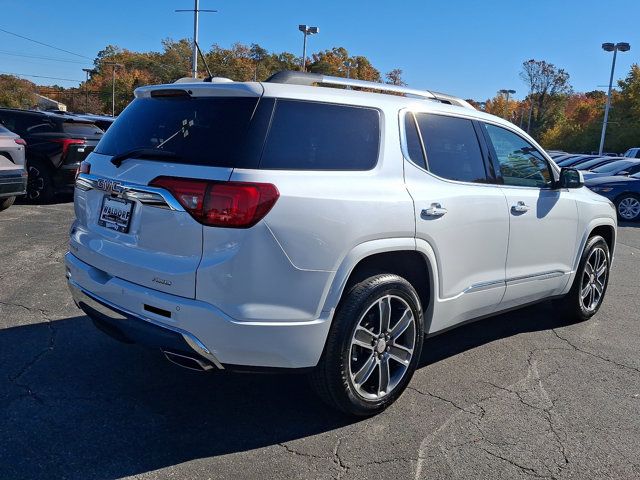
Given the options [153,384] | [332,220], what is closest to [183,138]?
[332,220]

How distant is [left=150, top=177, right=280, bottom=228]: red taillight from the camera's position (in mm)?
2727

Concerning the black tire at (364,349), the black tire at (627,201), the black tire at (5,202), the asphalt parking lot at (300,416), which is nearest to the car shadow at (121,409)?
the asphalt parking lot at (300,416)

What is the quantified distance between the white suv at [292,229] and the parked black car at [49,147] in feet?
23.9

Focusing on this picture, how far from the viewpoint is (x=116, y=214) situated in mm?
3162

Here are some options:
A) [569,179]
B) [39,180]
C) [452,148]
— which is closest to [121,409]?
[452,148]

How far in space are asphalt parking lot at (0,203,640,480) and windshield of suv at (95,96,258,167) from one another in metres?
1.44

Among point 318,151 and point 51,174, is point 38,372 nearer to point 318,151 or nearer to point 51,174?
point 318,151

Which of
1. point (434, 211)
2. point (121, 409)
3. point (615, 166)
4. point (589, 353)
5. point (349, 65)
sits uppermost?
point (349, 65)

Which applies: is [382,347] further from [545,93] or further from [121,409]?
[545,93]

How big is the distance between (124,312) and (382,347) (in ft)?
4.78

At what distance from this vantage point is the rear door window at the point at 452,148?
3.69 metres

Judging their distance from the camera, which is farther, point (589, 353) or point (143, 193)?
point (589, 353)

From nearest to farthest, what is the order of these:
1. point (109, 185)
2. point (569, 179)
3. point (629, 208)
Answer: point (109, 185), point (569, 179), point (629, 208)

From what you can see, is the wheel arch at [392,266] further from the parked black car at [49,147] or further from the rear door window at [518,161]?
the parked black car at [49,147]
